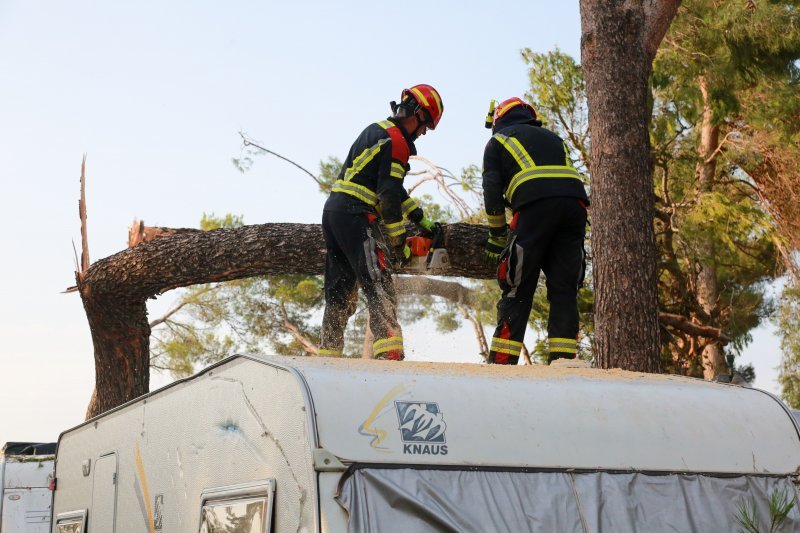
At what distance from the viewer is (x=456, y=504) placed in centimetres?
346

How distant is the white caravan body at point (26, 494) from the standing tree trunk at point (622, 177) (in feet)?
15.8

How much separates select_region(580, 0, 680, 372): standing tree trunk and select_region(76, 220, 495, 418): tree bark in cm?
121

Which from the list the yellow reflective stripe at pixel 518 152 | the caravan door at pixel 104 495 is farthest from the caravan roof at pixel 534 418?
the yellow reflective stripe at pixel 518 152

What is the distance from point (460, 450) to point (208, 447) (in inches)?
43.6

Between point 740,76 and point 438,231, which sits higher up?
point 740,76

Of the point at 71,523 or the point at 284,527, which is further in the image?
the point at 71,523

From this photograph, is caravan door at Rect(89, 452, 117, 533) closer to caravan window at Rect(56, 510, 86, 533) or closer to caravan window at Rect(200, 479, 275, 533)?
caravan window at Rect(56, 510, 86, 533)

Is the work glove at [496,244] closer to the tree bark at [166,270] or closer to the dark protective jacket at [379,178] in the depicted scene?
the dark protective jacket at [379,178]

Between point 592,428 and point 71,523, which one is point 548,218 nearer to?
point 592,428

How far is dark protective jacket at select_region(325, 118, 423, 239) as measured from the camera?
705 centimetres

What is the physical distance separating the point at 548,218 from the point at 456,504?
3.48 metres

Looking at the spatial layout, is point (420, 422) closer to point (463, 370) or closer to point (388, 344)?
point (463, 370)

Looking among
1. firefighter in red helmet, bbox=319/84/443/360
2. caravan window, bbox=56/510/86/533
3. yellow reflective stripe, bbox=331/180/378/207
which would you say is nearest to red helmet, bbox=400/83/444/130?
firefighter in red helmet, bbox=319/84/443/360

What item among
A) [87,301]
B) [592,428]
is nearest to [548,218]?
[592,428]
